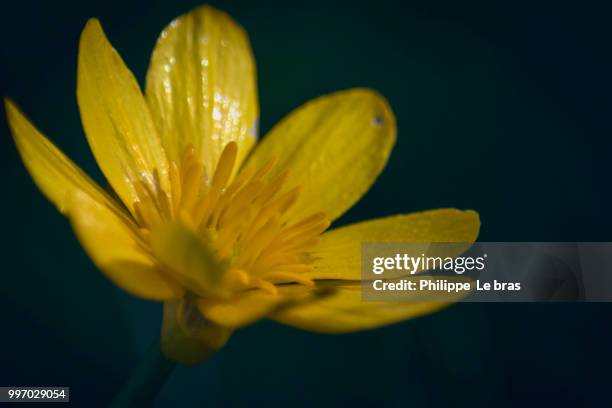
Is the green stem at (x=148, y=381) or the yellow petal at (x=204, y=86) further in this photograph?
the yellow petal at (x=204, y=86)

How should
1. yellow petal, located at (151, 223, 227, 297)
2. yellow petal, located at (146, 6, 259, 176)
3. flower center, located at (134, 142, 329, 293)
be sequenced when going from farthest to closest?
1. yellow petal, located at (146, 6, 259, 176)
2. flower center, located at (134, 142, 329, 293)
3. yellow petal, located at (151, 223, 227, 297)

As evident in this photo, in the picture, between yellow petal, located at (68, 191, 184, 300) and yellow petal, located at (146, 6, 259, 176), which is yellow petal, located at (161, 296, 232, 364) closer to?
yellow petal, located at (68, 191, 184, 300)

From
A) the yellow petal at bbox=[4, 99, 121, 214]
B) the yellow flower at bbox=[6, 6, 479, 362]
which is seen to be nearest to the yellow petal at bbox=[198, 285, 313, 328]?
the yellow flower at bbox=[6, 6, 479, 362]

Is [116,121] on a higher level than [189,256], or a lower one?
higher

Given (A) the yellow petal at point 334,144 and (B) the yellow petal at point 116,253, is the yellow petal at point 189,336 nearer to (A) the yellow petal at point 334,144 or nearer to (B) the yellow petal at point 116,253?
(B) the yellow petal at point 116,253

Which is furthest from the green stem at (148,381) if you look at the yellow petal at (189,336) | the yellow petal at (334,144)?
the yellow petal at (334,144)

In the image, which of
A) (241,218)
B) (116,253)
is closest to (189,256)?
(116,253)

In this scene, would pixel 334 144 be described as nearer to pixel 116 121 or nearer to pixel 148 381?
pixel 116 121
